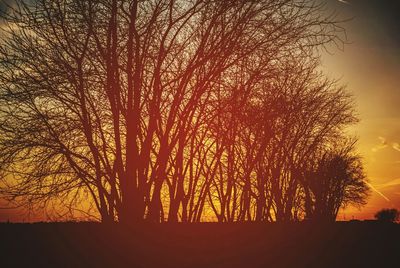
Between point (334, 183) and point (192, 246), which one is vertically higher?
point (334, 183)

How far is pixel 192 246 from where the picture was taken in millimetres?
9352

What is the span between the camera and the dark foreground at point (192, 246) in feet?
28.3

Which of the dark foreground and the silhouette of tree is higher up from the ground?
the silhouette of tree

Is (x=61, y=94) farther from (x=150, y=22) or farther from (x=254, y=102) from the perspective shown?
(x=254, y=102)

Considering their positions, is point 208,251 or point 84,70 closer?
point 208,251

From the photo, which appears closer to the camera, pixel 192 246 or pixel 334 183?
pixel 192 246

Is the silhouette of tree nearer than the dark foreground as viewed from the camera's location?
No

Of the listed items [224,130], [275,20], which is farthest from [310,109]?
[275,20]

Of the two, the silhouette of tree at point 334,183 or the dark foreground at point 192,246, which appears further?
the silhouette of tree at point 334,183

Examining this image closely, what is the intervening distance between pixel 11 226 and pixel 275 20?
8130 mm

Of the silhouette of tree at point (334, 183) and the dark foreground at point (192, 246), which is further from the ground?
the silhouette of tree at point (334, 183)

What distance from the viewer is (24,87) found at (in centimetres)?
1289

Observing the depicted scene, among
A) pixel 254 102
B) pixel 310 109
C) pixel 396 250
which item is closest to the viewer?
pixel 396 250

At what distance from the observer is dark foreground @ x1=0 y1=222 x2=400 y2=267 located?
8625 mm
